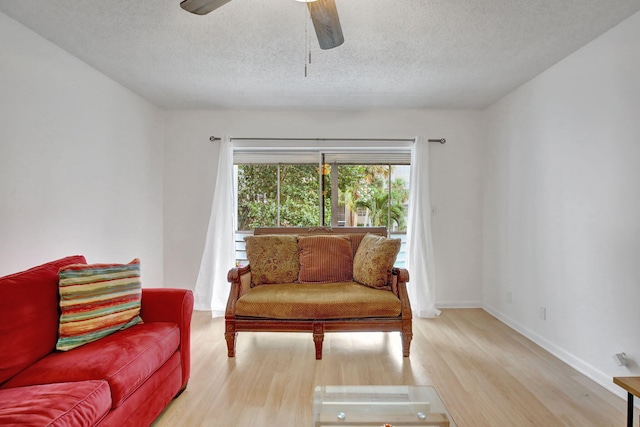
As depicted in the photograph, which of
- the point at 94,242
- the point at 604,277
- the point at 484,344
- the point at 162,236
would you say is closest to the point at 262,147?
the point at 162,236

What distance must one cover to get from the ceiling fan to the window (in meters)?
2.35

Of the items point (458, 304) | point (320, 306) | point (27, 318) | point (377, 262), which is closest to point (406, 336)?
point (377, 262)

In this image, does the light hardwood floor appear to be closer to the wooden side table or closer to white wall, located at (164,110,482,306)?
the wooden side table

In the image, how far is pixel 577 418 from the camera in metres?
1.92

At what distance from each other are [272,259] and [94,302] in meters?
1.51

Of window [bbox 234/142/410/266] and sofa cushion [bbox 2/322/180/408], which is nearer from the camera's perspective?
sofa cushion [bbox 2/322/180/408]

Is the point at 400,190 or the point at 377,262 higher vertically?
the point at 400,190

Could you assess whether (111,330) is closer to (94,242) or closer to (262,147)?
(94,242)

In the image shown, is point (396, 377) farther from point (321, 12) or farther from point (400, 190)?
point (400, 190)

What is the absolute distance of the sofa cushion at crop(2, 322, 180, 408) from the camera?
1.52 m

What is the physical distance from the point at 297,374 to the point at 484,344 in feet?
5.52

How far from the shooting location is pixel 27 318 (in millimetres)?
1656

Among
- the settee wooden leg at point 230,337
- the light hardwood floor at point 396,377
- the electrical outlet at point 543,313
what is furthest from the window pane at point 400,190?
the settee wooden leg at point 230,337

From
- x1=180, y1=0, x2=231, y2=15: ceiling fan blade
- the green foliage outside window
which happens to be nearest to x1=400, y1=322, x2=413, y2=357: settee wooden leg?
the green foliage outside window
